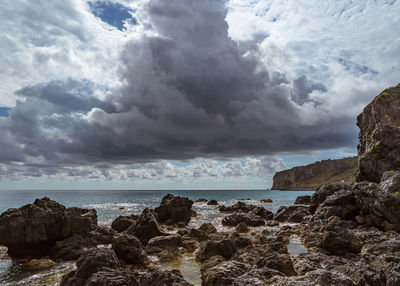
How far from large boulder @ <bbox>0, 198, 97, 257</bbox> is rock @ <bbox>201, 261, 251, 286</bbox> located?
14.6 metres

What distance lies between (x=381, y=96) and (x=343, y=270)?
2239 inches

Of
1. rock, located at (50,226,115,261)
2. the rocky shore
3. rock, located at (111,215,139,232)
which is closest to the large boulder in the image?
the rocky shore

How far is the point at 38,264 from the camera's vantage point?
18.9m

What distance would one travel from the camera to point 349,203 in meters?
32.2

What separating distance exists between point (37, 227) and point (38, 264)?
2914 mm

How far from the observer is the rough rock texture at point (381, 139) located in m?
39.6

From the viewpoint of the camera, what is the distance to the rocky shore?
36.2 ft

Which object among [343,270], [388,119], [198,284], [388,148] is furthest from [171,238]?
[388,119]

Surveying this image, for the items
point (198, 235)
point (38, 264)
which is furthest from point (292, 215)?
point (38, 264)

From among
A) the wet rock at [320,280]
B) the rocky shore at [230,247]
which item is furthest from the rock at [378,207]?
the wet rock at [320,280]

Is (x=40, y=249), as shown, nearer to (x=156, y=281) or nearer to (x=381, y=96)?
(x=156, y=281)

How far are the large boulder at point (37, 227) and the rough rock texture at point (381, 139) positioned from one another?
130 feet

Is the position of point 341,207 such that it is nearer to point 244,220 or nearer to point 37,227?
point 244,220

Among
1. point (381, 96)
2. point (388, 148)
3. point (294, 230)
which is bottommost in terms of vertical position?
point (294, 230)
